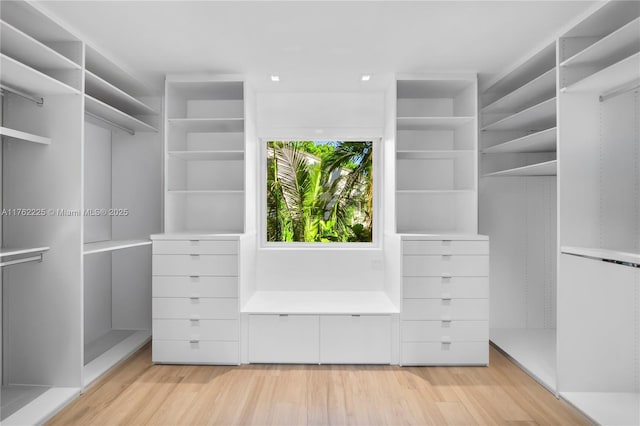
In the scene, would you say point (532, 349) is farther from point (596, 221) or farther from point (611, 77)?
point (611, 77)

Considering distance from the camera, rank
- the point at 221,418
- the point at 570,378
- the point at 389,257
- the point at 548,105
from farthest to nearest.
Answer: the point at 389,257, the point at 548,105, the point at 570,378, the point at 221,418

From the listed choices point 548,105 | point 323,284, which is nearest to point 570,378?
point 548,105

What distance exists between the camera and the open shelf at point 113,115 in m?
2.79

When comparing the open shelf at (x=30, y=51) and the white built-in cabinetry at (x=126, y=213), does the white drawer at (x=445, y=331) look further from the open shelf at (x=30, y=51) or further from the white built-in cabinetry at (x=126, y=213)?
the open shelf at (x=30, y=51)

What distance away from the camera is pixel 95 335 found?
3.46 m

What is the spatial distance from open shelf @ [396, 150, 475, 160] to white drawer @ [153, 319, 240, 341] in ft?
6.53

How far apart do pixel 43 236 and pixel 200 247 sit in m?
1.01

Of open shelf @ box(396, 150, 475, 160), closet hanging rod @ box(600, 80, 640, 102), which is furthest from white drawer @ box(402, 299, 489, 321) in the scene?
closet hanging rod @ box(600, 80, 640, 102)

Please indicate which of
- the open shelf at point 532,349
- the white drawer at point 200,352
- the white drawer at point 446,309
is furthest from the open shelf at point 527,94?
the white drawer at point 200,352

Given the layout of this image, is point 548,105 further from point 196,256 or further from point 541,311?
point 196,256

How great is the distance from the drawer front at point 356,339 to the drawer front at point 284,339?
0.29 feet

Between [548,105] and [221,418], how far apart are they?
2.98 meters

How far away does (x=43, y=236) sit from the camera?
99.4 inches

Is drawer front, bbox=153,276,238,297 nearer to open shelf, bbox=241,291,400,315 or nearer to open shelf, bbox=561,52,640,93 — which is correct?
open shelf, bbox=241,291,400,315
